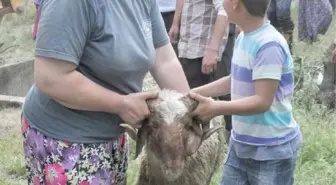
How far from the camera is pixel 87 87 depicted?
2.54m

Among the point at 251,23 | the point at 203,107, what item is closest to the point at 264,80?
the point at 251,23

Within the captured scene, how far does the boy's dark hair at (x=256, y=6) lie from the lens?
3113 mm

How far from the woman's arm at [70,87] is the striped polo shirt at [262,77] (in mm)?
820

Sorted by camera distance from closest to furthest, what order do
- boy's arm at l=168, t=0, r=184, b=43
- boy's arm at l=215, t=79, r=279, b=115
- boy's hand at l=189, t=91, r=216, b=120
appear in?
1. boy's hand at l=189, t=91, r=216, b=120
2. boy's arm at l=215, t=79, r=279, b=115
3. boy's arm at l=168, t=0, r=184, b=43

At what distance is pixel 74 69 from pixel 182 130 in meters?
0.53

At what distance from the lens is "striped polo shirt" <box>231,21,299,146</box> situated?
3082 mm

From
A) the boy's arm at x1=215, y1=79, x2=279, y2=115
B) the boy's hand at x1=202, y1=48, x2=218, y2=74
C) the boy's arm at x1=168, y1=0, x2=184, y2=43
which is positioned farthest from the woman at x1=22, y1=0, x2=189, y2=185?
the boy's arm at x1=168, y1=0, x2=184, y2=43

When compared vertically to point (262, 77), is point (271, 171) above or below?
below

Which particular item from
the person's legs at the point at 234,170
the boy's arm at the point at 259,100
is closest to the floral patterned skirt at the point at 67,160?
the boy's arm at the point at 259,100

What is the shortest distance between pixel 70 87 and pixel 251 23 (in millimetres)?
1105

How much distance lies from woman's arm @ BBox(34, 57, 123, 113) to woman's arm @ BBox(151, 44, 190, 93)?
1.57 ft

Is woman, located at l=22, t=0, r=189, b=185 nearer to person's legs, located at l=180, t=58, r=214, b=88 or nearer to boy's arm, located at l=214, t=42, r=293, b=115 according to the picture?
boy's arm, located at l=214, t=42, r=293, b=115

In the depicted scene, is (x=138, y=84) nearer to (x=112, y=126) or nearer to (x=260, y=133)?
(x=112, y=126)

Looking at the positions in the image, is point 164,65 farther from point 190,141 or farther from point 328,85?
point 328,85
